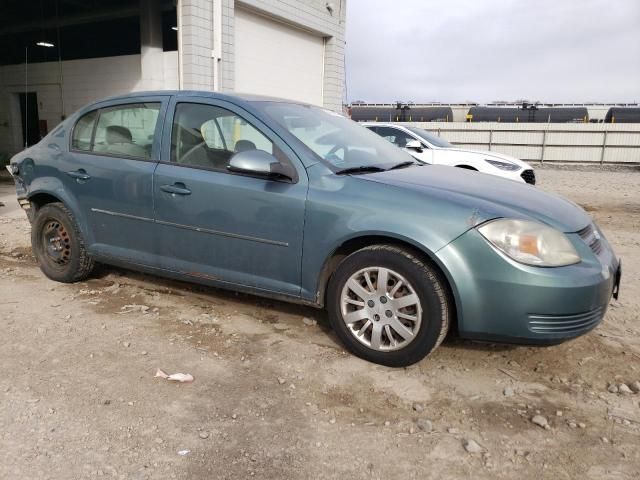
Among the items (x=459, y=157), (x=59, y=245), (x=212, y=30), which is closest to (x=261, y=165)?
(x=59, y=245)

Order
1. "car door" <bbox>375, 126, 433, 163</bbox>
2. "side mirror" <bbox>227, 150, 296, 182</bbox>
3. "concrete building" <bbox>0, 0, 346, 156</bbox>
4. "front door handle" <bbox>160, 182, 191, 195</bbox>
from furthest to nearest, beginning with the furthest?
"concrete building" <bbox>0, 0, 346, 156</bbox>, "car door" <bbox>375, 126, 433, 163</bbox>, "front door handle" <bbox>160, 182, 191, 195</bbox>, "side mirror" <bbox>227, 150, 296, 182</bbox>

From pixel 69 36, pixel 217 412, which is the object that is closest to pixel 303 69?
pixel 69 36

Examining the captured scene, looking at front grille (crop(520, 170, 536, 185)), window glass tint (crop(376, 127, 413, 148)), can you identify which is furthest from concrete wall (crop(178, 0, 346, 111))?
front grille (crop(520, 170, 536, 185))

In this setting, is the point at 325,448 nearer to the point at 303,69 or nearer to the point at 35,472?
the point at 35,472

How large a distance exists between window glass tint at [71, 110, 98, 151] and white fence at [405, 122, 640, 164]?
19.7 metres

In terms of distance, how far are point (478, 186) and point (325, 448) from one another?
75.3 inches

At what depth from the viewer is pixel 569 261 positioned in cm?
297

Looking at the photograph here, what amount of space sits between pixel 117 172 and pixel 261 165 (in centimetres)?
136

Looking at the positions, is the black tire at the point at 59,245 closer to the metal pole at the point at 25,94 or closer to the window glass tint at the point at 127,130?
the window glass tint at the point at 127,130

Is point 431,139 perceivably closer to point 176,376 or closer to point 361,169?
point 361,169

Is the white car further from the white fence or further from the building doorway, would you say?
the white fence

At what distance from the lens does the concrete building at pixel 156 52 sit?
10.4 m

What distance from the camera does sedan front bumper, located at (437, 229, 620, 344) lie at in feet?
9.44

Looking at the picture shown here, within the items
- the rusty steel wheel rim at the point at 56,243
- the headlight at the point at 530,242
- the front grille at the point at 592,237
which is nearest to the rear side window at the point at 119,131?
the rusty steel wheel rim at the point at 56,243
